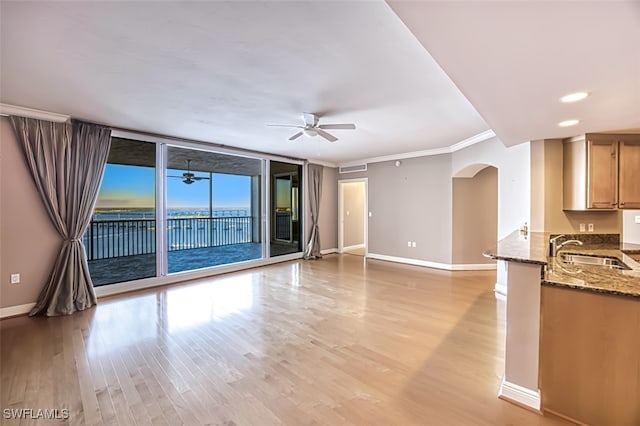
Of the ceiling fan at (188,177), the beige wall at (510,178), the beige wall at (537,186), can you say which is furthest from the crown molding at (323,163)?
the beige wall at (537,186)

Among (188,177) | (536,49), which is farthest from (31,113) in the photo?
(536,49)

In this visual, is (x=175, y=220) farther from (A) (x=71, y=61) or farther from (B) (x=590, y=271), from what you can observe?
(B) (x=590, y=271)

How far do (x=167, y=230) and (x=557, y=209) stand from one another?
604 cm

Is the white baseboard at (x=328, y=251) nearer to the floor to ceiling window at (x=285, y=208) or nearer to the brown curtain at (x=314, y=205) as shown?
the brown curtain at (x=314, y=205)

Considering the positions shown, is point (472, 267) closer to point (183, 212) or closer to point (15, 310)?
point (183, 212)

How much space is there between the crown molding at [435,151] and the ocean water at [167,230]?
379 centimetres

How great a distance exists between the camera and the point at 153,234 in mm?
4938

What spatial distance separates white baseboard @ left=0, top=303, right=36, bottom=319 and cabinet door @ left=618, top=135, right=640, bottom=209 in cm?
769

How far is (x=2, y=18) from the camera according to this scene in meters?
1.82

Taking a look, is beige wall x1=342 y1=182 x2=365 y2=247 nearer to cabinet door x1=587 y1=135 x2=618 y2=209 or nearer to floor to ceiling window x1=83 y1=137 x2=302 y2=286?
floor to ceiling window x1=83 y1=137 x2=302 y2=286

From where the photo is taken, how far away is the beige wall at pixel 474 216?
5988 mm

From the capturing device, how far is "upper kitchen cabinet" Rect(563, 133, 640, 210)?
11.4 feet

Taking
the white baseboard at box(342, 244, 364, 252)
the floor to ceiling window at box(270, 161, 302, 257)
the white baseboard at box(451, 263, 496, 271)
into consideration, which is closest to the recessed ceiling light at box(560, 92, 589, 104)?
the white baseboard at box(451, 263, 496, 271)

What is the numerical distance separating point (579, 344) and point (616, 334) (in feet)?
0.66
